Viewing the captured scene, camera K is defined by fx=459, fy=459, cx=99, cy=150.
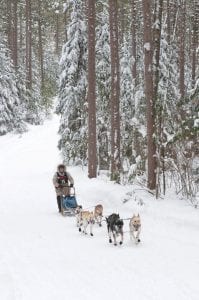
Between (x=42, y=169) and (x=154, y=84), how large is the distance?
1254 cm

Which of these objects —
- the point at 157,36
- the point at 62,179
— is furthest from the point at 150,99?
the point at 62,179

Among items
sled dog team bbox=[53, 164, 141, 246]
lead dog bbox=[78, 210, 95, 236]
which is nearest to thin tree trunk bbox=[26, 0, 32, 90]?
sled dog team bbox=[53, 164, 141, 246]

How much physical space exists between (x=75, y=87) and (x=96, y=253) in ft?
51.8

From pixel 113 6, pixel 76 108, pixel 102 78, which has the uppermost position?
pixel 113 6

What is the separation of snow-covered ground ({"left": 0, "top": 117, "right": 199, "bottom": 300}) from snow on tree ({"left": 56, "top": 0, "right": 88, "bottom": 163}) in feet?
18.3

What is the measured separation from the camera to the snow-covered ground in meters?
7.76

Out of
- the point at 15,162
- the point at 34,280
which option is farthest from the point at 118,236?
the point at 15,162

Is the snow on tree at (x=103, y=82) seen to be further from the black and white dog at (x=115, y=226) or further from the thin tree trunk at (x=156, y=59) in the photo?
the black and white dog at (x=115, y=226)

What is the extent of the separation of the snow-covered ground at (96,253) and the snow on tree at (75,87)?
5571mm

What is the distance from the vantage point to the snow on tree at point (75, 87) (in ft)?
80.2

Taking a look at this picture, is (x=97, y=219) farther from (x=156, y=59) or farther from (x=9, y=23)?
(x=9, y=23)

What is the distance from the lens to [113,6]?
20078 millimetres

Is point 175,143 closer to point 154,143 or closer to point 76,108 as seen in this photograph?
point 154,143

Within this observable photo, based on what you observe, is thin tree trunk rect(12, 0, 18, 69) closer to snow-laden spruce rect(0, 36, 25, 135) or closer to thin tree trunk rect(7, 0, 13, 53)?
thin tree trunk rect(7, 0, 13, 53)
